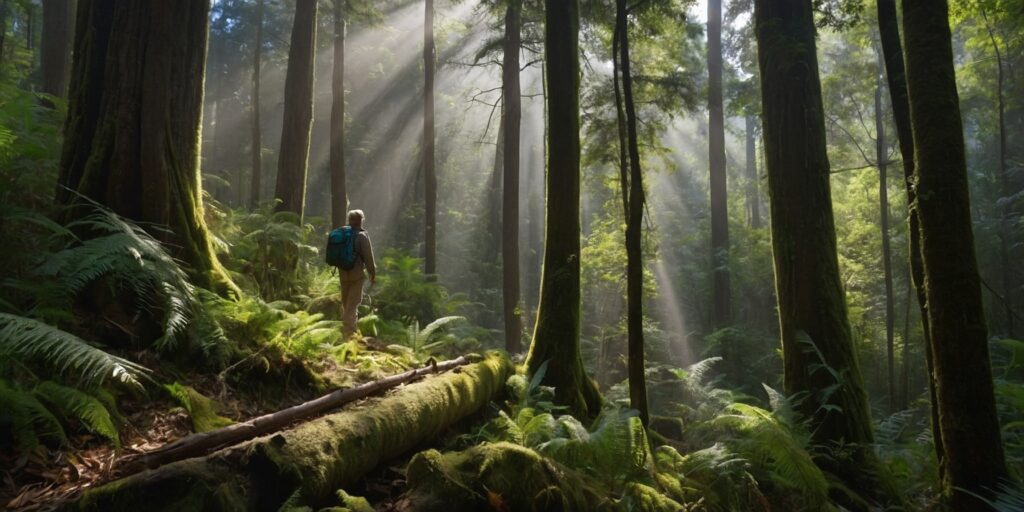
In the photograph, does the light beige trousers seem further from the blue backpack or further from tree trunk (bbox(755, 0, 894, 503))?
tree trunk (bbox(755, 0, 894, 503))

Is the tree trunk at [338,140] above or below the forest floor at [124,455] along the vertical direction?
above

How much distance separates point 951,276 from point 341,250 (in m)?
7.19

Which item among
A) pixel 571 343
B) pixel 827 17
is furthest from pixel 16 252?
pixel 827 17

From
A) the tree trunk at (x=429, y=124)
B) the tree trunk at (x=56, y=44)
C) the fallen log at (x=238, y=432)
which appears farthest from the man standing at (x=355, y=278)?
the tree trunk at (x=56, y=44)

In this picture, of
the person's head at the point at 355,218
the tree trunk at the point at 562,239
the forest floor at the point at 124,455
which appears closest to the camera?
the forest floor at the point at 124,455

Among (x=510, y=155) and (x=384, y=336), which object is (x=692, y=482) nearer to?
(x=384, y=336)

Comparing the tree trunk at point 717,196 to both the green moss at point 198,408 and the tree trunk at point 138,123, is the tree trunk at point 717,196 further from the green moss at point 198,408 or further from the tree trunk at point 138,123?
the green moss at point 198,408

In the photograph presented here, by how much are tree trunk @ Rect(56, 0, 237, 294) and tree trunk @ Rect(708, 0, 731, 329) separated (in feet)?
57.1

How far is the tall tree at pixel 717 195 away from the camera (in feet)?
64.6

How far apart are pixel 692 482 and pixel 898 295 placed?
2168cm

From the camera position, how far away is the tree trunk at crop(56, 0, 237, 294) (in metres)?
5.21

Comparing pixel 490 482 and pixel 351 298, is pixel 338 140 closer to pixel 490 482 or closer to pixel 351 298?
pixel 351 298

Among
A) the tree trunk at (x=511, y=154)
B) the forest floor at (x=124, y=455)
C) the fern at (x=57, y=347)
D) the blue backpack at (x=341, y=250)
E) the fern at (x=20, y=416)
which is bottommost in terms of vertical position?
the forest floor at (x=124, y=455)

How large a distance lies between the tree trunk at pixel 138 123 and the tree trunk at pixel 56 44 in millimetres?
9764
